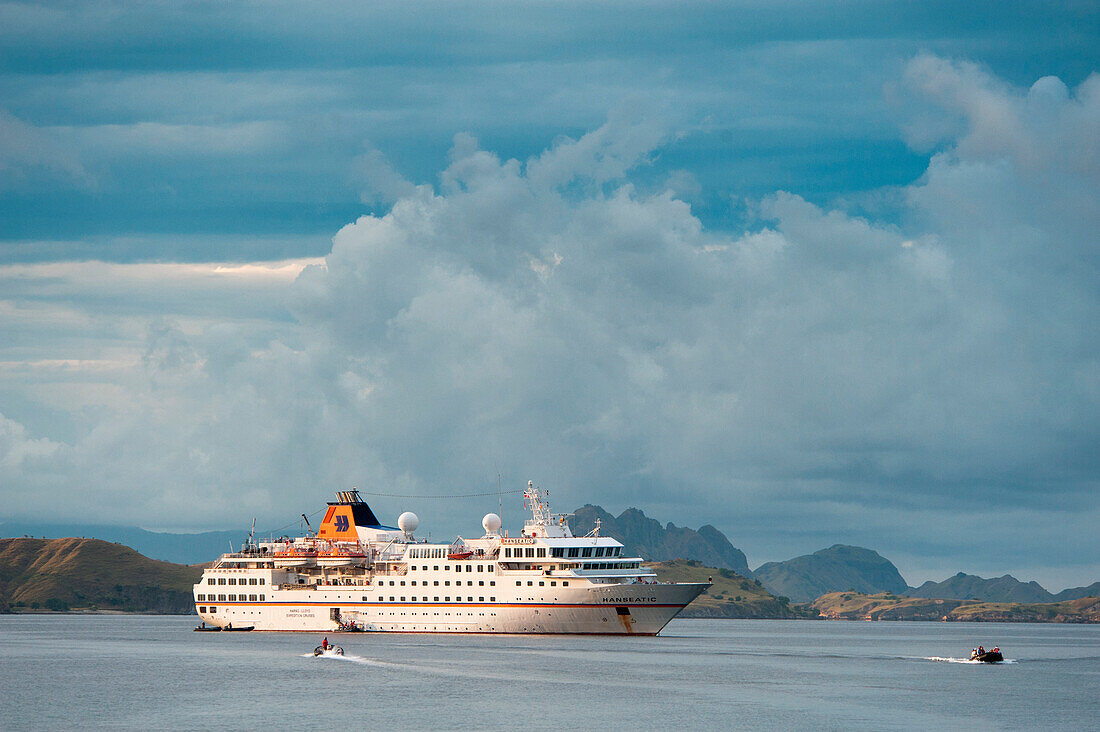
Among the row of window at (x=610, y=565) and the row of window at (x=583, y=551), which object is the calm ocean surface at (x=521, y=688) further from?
the row of window at (x=583, y=551)

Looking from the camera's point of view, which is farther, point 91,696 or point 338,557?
point 338,557

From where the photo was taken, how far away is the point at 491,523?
134750 millimetres

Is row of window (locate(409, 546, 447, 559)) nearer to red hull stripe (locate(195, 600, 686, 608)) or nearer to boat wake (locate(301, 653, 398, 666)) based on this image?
red hull stripe (locate(195, 600, 686, 608))

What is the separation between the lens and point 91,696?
3268 inches

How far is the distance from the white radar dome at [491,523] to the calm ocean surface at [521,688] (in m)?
11.4

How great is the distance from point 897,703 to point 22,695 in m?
58.2

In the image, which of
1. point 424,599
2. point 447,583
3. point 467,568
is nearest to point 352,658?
point 467,568

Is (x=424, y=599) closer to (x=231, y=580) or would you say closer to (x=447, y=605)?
(x=447, y=605)

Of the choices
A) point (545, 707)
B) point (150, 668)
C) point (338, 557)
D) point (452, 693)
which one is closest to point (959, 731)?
point (545, 707)

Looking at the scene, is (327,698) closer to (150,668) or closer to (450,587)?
(150,668)

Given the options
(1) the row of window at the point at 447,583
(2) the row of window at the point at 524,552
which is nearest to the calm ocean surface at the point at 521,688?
(1) the row of window at the point at 447,583

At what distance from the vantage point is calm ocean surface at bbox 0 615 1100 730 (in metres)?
72.1

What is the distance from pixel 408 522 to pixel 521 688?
62368mm

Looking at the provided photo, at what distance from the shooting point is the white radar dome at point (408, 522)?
145 m
